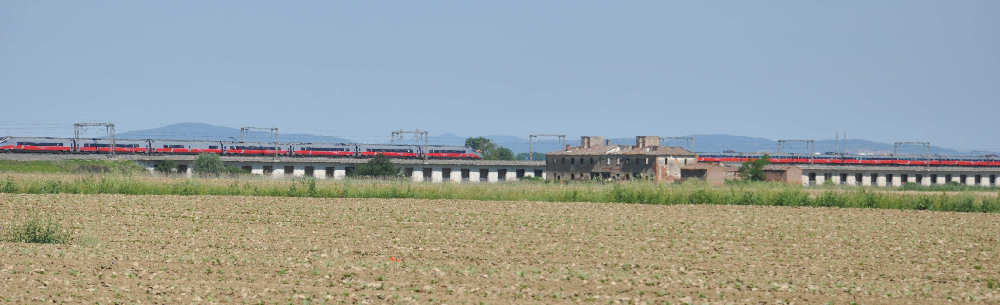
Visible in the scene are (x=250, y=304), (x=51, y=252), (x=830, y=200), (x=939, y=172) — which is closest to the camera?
(x=250, y=304)

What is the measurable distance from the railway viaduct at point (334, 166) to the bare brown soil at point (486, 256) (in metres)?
53.9

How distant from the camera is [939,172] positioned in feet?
448

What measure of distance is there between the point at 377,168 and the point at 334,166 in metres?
10.4

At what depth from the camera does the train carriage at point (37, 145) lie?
308 feet

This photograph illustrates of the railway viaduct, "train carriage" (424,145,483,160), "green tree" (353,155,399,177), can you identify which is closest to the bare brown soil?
the railway viaduct

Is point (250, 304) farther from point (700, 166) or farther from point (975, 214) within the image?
point (700, 166)

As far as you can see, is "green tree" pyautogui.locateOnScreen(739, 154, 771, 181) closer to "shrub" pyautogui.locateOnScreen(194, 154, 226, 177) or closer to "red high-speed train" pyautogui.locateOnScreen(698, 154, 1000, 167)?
"red high-speed train" pyautogui.locateOnScreen(698, 154, 1000, 167)

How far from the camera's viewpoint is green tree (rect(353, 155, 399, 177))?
102000 mm

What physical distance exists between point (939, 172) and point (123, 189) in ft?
386

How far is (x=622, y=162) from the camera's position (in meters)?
109

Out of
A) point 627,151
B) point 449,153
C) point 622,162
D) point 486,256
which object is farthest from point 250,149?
point 486,256

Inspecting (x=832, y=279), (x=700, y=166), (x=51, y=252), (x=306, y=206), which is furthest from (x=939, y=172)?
(x=51, y=252)

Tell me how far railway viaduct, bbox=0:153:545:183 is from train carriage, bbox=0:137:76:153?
3.93 ft

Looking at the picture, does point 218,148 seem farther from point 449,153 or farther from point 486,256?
point 486,256
